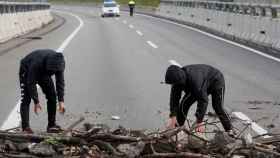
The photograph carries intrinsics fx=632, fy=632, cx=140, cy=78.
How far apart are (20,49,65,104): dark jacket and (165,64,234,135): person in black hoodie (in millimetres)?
1340

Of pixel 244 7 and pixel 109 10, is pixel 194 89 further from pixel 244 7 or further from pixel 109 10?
pixel 109 10

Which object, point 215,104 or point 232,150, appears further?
point 215,104

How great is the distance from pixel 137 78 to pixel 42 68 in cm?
679

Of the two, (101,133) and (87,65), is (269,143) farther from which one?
(87,65)

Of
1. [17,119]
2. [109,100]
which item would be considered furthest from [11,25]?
[17,119]

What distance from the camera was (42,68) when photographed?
7469 millimetres

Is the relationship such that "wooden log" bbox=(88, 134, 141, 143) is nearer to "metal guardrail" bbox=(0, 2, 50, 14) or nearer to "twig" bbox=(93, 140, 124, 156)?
"twig" bbox=(93, 140, 124, 156)

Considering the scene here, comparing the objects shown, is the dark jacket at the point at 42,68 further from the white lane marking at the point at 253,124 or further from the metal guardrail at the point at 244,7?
the metal guardrail at the point at 244,7

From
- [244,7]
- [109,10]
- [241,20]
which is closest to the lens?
[241,20]

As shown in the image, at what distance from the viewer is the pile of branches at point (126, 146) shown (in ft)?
20.1

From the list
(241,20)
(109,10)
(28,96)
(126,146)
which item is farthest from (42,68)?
(109,10)

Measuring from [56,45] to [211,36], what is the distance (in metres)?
7.97

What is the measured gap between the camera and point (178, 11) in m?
43.4

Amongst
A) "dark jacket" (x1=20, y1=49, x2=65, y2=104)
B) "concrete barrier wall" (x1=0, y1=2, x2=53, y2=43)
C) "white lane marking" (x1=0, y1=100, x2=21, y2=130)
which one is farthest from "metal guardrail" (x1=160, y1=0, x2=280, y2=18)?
"dark jacket" (x1=20, y1=49, x2=65, y2=104)
